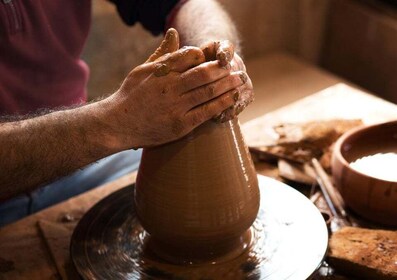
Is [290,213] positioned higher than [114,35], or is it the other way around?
[290,213]

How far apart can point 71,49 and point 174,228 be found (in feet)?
2.85

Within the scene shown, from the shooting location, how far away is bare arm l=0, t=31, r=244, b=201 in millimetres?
1183

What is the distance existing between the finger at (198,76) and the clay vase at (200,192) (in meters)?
0.08

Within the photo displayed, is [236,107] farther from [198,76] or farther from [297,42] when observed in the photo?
[297,42]

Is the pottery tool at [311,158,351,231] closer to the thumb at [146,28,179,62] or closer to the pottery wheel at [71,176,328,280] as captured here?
the pottery wheel at [71,176,328,280]

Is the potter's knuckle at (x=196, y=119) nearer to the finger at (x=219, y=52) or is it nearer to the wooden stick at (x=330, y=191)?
the finger at (x=219, y=52)

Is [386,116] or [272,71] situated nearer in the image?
[386,116]

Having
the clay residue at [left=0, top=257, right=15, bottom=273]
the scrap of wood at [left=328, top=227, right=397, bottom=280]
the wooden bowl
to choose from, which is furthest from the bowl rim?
the clay residue at [left=0, top=257, right=15, bottom=273]

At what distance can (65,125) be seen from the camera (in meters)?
1.29

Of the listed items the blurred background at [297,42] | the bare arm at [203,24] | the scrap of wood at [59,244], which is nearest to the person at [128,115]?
the scrap of wood at [59,244]

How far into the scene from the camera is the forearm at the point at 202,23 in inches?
70.0

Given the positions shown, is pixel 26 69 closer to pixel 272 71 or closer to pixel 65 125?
pixel 65 125

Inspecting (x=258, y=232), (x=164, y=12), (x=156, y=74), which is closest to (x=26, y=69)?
(x=164, y=12)

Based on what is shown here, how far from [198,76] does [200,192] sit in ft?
0.74
